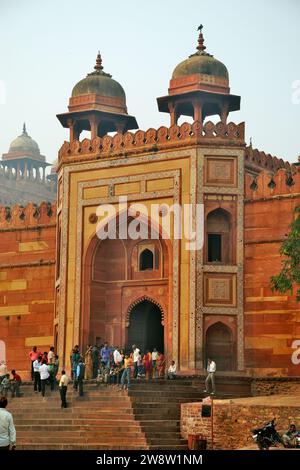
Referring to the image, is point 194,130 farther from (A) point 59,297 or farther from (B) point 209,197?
(A) point 59,297

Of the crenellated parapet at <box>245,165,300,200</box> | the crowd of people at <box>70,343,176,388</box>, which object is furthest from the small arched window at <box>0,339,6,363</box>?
the crenellated parapet at <box>245,165,300,200</box>

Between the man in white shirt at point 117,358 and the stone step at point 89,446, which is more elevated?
the man in white shirt at point 117,358

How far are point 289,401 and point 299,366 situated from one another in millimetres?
3373

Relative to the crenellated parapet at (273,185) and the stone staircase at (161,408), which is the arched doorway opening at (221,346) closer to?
the stone staircase at (161,408)

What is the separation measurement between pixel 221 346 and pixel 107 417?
178 inches

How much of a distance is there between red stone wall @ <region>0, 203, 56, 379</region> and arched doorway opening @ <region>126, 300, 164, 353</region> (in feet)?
7.30

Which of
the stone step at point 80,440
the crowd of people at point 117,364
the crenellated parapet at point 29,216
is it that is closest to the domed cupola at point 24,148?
the crenellated parapet at point 29,216

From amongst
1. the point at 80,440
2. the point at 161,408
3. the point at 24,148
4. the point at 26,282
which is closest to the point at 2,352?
the point at 26,282

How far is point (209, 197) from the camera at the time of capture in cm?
2688

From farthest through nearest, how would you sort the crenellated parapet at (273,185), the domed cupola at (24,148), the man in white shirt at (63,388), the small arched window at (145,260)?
1. the domed cupola at (24,148)
2. the small arched window at (145,260)
3. the crenellated parapet at (273,185)
4. the man in white shirt at (63,388)

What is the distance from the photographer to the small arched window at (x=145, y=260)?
28609 mm

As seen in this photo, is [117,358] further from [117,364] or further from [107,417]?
[107,417]

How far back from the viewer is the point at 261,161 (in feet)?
91.9
